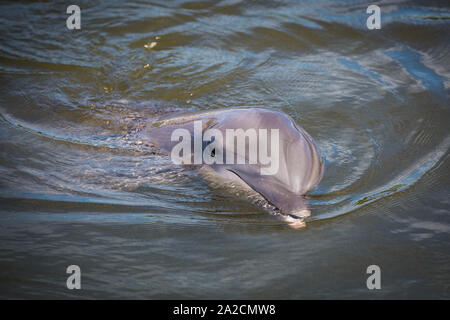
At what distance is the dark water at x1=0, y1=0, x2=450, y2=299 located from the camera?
2.98 meters

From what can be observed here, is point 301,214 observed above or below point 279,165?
below

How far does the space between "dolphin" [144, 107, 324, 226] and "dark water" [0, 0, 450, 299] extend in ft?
0.49

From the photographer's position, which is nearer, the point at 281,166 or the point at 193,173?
the point at 281,166

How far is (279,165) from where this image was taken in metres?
3.25

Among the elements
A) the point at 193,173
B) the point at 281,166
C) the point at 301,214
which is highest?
the point at 193,173

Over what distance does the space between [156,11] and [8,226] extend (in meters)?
5.18

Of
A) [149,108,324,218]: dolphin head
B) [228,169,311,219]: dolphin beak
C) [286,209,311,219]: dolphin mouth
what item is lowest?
[286,209,311,219]: dolphin mouth

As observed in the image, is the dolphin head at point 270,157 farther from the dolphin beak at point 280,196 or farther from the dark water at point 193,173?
the dark water at point 193,173

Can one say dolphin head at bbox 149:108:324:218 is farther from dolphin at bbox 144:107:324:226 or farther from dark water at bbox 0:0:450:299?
dark water at bbox 0:0:450:299

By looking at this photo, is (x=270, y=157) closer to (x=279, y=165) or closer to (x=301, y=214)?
(x=279, y=165)

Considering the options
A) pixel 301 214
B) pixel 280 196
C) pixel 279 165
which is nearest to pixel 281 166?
pixel 279 165

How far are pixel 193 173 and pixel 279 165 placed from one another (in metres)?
0.92

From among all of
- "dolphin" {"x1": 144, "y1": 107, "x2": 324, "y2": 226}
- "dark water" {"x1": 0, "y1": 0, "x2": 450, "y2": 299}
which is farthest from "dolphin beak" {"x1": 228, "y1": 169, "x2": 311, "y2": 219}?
"dark water" {"x1": 0, "y1": 0, "x2": 450, "y2": 299}
